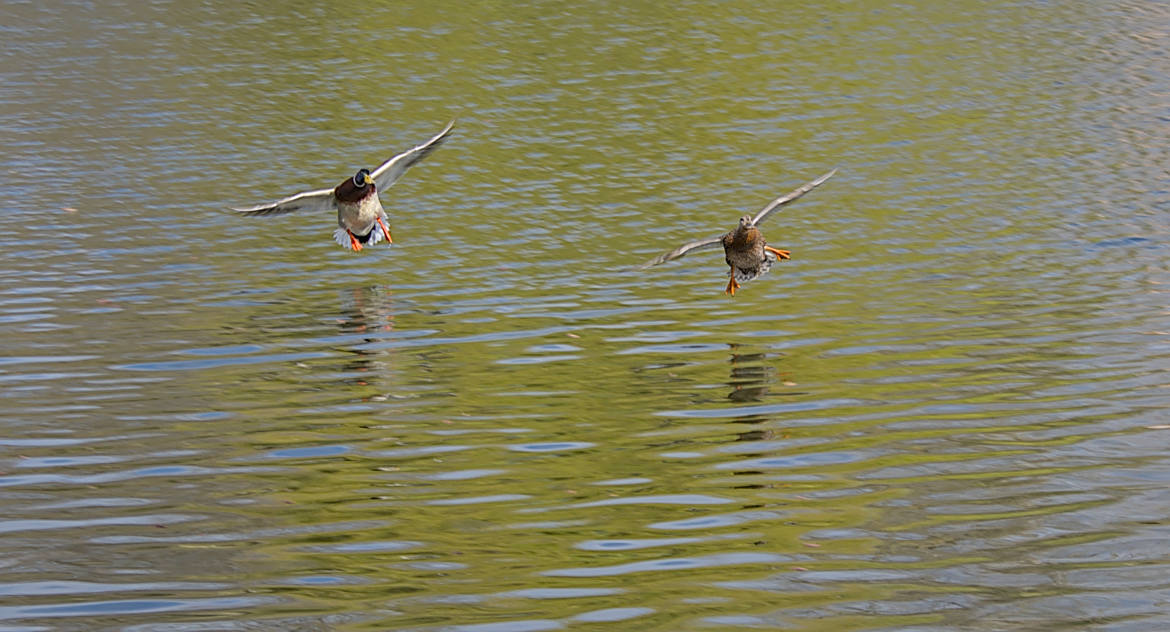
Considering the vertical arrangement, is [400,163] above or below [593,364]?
above

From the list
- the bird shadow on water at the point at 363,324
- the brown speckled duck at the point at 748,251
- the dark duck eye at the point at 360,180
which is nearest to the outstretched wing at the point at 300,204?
the dark duck eye at the point at 360,180

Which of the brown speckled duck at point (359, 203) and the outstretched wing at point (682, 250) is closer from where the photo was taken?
the outstretched wing at point (682, 250)

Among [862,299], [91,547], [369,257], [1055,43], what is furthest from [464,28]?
[91,547]

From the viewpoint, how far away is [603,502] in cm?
970

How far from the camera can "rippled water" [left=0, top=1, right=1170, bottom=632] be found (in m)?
8.47

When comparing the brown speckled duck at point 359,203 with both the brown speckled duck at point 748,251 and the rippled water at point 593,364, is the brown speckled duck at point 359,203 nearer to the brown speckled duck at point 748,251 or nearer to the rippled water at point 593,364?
the rippled water at point 593,364

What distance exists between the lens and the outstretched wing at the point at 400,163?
1622cm

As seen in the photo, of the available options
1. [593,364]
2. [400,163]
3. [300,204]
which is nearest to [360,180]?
[300,204]

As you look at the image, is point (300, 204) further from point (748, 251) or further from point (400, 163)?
point (748, 251)

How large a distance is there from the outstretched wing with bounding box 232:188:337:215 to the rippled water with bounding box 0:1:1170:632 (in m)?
0.77

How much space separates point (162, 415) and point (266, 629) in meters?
4.28

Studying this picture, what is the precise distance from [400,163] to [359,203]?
78cm

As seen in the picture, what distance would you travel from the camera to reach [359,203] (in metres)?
16.7

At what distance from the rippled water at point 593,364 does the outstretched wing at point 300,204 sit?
0.77 metres
